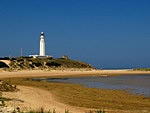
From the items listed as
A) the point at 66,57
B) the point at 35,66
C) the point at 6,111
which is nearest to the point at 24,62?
the point at 35,66

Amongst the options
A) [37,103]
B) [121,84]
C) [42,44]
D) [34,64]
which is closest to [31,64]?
[34,64]

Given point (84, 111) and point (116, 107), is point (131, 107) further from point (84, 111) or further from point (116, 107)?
point (84, 111)

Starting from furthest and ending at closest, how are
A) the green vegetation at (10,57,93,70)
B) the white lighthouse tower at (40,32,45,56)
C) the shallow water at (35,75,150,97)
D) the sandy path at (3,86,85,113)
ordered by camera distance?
1. the white lighthouse tower at (40,32,45,56)
2. the green vegetation at (10,57,93,70)
3. the shallow water at (35,75,150,97)
4. the sandy path at (3,86,85,113)

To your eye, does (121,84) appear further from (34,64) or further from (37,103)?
(34,64)

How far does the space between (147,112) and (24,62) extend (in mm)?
49870

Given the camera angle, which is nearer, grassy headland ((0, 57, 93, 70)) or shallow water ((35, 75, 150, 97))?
shallow water ((35, 75, 150, 97))

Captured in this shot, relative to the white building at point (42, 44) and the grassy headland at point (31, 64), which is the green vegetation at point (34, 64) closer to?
the grassy headland at point (31, 64)

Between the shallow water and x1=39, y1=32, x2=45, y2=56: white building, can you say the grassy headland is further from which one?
the shallow water

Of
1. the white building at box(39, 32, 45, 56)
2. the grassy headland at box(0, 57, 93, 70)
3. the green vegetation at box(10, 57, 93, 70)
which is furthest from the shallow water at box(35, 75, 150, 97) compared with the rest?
the white building at box(39, 32, 45, 56)

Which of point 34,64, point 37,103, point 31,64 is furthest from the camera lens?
point 34,64

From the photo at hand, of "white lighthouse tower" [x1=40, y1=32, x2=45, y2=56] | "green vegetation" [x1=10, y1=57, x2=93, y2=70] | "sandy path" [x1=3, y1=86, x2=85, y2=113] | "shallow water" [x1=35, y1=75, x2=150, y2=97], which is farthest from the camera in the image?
"white lighthouse tower" [x1=40, y1=32, x2=45, y2=56]

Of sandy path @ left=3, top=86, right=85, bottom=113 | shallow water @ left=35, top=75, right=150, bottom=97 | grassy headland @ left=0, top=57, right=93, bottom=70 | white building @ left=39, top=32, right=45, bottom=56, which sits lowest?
sandy path @ left=3, top=86, right=85, bottom=113

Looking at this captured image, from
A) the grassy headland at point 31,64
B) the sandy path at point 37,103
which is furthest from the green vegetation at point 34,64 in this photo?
the sandy path at point 37,103

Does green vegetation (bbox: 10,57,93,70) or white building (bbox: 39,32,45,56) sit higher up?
white building (bbox: 39,32,45,56)
